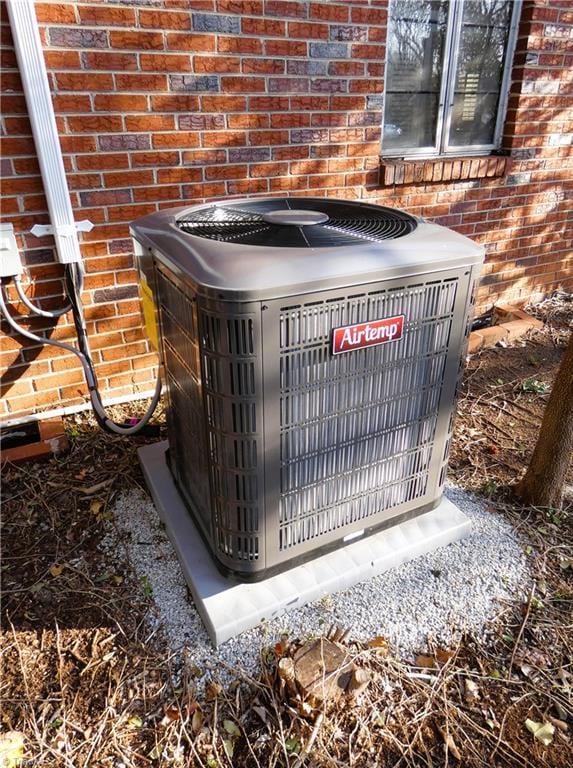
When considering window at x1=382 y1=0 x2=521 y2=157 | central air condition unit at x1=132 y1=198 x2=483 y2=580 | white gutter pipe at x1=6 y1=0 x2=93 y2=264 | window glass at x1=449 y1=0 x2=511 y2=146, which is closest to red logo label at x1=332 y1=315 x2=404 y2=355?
central air condition unit at x1=132 y1=198 x2=483 y2=580

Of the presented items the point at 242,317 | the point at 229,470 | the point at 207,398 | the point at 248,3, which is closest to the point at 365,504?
the point at 229,470

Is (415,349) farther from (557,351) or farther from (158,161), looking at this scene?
(557,351)

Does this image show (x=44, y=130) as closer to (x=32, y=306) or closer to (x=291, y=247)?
(x=32, y=306)

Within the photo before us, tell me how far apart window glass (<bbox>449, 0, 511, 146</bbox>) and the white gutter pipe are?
256 cm

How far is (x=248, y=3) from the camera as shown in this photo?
8.55 ft

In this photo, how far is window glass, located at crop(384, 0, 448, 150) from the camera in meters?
3.24

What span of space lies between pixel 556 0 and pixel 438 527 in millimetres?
3516

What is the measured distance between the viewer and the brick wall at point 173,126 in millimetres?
2395

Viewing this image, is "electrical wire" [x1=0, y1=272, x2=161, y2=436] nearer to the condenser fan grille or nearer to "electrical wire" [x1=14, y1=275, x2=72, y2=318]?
"electrical wire" [x1=14, y1=275, x2=72, y2=318]

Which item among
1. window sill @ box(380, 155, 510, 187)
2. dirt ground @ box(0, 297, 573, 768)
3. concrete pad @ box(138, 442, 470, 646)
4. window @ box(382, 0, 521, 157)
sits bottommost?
dirt ground @ box(0, 297, 573, 768)

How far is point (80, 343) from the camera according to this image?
8.95 feet

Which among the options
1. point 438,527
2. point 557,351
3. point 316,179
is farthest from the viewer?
point 557,351

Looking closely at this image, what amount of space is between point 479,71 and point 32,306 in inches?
125

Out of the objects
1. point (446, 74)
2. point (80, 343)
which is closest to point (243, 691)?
point (80, 343)
